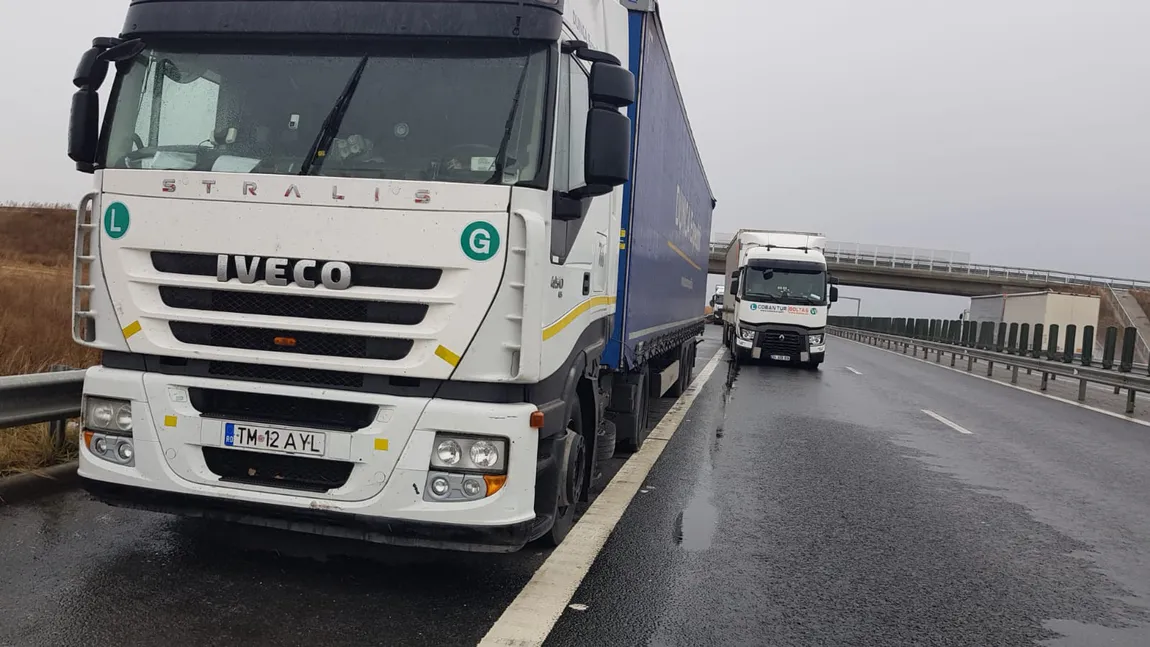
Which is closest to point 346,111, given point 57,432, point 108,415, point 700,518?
point 108,415

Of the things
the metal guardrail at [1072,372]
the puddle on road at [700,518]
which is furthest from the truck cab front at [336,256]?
the metal guardrail at [1072,372]

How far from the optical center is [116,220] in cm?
412

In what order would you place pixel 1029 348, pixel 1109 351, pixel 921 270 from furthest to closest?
pixel 921 270, pixel 1029 348, pixel 1109 351

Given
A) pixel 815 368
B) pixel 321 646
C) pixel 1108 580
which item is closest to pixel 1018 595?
pixel 1108 580

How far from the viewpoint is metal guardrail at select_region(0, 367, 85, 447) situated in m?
5.20

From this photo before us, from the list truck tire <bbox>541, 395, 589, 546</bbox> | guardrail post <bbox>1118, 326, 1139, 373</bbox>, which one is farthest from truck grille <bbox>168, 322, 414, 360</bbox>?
guardrail post <bbox>1118, 326, 1139, 373</bbox>

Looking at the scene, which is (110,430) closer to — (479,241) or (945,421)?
(479,241)

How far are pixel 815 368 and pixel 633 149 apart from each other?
17486 millimetres

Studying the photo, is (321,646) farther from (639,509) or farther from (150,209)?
(639,509)

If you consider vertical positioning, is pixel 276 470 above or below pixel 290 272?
below

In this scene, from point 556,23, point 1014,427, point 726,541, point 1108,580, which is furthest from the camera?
point 1014,427

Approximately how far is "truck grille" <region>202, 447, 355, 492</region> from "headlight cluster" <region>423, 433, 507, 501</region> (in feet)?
1.32

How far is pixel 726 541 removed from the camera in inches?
219

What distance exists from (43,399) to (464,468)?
11.0ft
